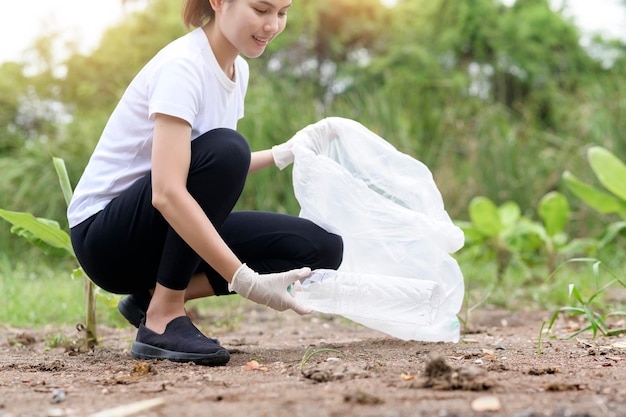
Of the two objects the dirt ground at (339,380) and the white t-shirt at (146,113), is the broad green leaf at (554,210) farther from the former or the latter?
the white t-shirt at (146,113)

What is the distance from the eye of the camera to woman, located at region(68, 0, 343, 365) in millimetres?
1724

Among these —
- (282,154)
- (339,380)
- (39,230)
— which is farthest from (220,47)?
(339,380)

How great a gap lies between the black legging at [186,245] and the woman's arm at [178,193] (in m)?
0.10

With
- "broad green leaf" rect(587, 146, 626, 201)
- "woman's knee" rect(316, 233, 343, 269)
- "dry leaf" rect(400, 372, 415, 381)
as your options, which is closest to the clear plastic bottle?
"woman's knee" rect(316, 233, 343, 269)

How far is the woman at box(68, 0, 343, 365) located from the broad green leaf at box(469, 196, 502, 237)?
2.10m

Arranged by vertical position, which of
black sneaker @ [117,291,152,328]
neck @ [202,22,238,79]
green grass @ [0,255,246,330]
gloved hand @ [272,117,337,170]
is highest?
neck @ [202,22,238,79]

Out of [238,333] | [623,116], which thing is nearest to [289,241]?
[238,333]

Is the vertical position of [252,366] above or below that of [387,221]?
below

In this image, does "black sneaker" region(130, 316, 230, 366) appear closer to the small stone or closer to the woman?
the woman

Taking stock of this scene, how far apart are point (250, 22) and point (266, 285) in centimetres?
65

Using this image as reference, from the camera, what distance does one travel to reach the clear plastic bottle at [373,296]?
193 cm

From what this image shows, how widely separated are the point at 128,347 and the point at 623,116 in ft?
15.0

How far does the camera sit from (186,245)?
1825 millimetres

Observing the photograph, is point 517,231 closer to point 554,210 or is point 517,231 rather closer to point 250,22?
point 554,210
